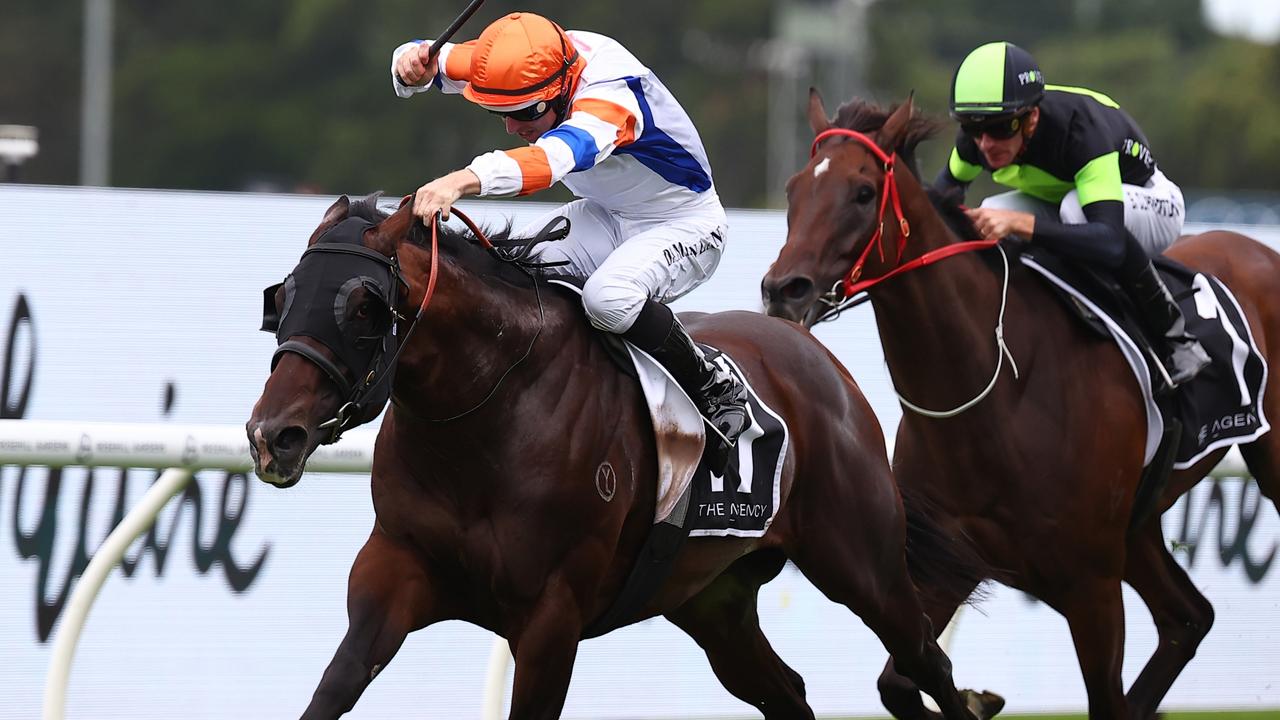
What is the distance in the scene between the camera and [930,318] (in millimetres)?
4922

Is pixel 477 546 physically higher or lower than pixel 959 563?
higher

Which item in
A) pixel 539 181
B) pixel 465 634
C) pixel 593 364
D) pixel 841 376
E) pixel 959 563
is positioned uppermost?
pixel 539 181

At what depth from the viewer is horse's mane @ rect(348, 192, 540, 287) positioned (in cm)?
358

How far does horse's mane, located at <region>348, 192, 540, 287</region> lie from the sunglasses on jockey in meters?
1.70

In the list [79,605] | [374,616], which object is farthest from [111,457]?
[374,616]

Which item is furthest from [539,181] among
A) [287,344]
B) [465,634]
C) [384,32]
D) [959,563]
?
[384,32]

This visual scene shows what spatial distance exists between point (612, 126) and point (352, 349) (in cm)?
84

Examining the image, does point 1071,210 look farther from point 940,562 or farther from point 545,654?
point 545,654

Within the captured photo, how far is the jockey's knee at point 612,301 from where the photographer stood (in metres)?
3.92

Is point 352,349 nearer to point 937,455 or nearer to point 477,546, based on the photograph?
point 477,546

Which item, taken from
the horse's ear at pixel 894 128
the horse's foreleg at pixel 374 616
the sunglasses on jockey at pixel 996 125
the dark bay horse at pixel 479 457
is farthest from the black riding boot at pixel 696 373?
the sunglasses on jockey at pixel 996 125

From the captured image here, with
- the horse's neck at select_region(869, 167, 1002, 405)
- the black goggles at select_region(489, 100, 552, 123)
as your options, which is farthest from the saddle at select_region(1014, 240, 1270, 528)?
the black goggles at select_region(489, 100, 552, 123)

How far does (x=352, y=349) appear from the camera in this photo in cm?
332

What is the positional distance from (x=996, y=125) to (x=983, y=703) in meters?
1.64
